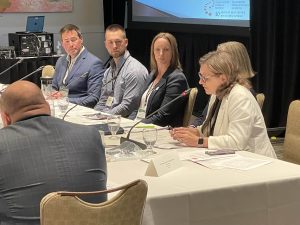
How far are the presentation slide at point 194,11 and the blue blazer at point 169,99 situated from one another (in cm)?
228

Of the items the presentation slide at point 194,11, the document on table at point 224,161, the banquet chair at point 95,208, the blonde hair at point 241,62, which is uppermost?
the presentation slide at point 194,11

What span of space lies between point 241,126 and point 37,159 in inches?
57.7

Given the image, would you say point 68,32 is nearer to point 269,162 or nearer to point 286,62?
point 286,62

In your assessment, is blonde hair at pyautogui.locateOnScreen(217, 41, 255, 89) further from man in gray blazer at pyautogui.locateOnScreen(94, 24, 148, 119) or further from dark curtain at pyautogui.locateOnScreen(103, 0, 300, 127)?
dark curtain at pyautogui.locateOnScreen(103, 0, 300, 127)

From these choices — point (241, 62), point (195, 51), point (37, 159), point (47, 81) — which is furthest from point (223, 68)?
point (195, 51)

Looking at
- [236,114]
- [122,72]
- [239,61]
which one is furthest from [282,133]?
[236,114]

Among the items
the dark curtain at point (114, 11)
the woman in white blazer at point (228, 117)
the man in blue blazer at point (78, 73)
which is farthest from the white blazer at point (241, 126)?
the dark curtain at point (114, 11)

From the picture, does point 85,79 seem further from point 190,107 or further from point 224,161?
point 224,161

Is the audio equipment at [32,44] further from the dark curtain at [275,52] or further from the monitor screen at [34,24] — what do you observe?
the dark curtain at [275,52]

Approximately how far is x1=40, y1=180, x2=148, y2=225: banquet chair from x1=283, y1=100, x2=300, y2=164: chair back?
1.55m

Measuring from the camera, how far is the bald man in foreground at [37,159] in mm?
1901

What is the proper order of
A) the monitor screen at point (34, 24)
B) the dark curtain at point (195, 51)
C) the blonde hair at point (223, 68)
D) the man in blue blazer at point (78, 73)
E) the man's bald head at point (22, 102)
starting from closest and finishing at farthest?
1. the man's bald head at point (22, 102)
2. the blonde hair at point (223, 68)
3. the man in blue blazer at point (78, 73)
4. the dark curtain at point (195, 51)
5. the monitor screen at point (34, 24)

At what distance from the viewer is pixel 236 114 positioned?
3.13m

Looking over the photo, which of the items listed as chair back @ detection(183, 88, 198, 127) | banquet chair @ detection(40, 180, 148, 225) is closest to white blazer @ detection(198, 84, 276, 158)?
chair back @ detection(183, 88, 198, 127)
